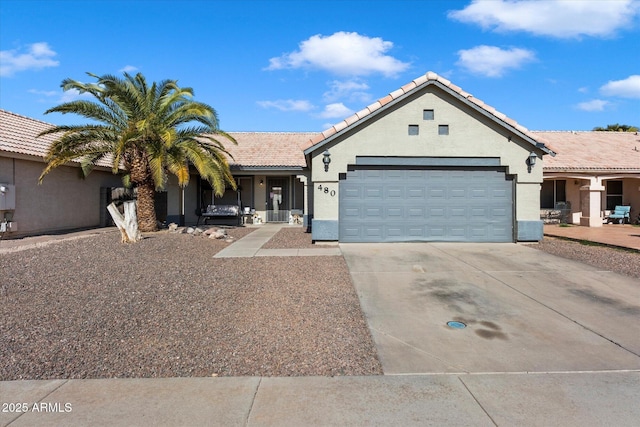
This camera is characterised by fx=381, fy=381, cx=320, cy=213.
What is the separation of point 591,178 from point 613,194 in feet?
10.5

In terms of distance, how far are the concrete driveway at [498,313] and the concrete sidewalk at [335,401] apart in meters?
0.31

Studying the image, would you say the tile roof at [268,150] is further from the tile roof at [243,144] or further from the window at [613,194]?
the window at [613,194]

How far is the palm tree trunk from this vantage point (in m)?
Answer: 14.5

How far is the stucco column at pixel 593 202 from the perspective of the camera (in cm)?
1730

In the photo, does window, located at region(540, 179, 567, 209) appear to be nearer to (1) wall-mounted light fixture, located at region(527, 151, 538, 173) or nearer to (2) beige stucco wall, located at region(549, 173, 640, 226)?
(2) beige stucco wall, located at region(549, 173, 640, 226)

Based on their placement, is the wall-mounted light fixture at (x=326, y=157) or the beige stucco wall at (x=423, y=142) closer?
the wall-mounted light fixture at (x=326, y=157)

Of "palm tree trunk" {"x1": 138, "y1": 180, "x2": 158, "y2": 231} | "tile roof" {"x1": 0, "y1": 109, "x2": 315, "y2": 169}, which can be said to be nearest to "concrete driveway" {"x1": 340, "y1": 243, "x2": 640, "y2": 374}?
"tile roof" {"x1": 0, "y1": 109, "x2": 315, "y2": 169}

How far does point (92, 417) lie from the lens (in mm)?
3119

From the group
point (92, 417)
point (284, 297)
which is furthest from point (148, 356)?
point (284, 297)

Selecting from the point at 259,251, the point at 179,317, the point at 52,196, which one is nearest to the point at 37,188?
the point at 52,196

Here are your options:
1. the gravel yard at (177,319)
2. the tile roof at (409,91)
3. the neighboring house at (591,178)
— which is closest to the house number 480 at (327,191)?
the tile roof at (409,91)

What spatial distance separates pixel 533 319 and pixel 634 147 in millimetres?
21233

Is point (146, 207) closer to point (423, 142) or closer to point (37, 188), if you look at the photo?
point (37, 188)

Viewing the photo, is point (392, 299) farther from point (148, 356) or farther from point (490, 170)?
point (490, 170)
